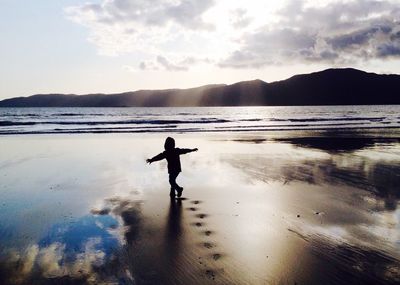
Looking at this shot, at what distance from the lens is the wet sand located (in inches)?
229

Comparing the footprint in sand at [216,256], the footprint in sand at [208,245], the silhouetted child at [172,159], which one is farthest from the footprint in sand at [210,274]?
the silhouetted child at [172,159]

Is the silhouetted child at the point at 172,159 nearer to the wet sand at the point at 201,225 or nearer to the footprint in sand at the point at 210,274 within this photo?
the wet sand at the point at 201,225

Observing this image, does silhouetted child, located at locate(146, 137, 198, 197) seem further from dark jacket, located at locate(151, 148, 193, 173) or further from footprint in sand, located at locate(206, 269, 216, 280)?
footprint in sand, located at locate(206, 269, 216, 280)

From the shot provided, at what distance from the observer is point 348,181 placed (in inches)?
503

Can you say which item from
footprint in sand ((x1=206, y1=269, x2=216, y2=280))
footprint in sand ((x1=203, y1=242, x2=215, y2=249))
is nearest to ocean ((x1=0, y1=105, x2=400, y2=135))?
footprint in sand ((x1=203, y1=242, x2=215, y2=249))

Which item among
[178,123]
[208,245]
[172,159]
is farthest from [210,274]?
[178,123]

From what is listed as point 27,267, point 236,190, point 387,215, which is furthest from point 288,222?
point 27,267

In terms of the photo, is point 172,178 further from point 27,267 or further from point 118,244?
point 27,267

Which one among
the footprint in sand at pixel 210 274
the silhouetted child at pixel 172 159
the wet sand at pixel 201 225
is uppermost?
the silhouetted child at pixel 172 159

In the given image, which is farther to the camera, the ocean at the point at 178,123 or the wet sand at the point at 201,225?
the ocean at the point at 178,123

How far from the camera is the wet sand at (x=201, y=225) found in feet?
19.1

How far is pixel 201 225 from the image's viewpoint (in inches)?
321

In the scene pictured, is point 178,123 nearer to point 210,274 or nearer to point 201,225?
point 201,225

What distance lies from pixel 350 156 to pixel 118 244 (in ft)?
49.8
